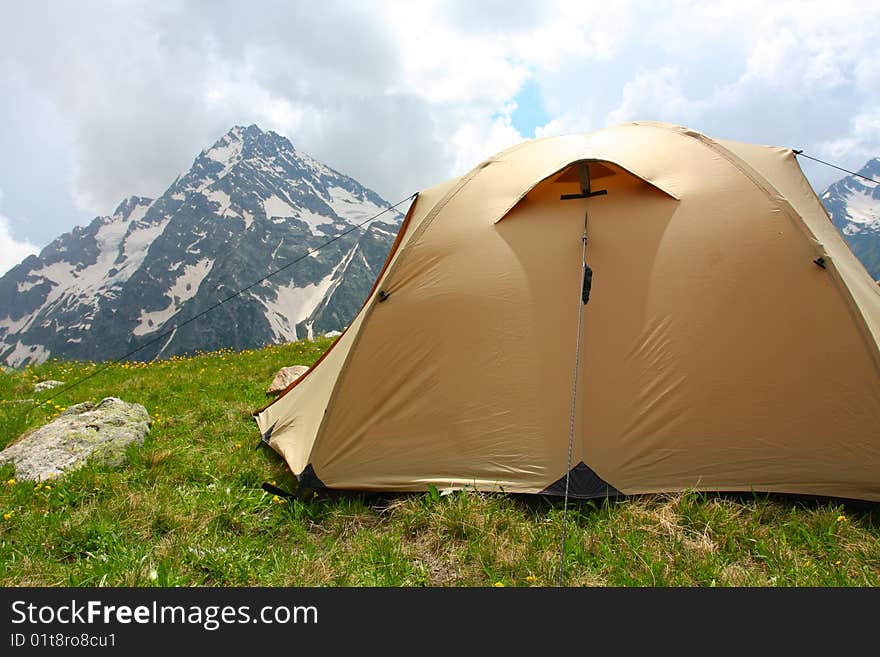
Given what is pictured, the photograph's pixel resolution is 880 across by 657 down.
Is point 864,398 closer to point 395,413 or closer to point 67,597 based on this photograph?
point 395,413

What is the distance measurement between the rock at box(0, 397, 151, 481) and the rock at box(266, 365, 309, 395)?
218 centimetres

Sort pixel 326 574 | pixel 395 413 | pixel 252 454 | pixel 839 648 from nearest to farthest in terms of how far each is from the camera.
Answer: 1. pixel 839 648
2. pixel 326 574
3. pixel 395 413
4. pixel 252 454

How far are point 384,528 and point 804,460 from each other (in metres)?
3.73

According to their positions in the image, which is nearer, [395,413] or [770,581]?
[770,581]

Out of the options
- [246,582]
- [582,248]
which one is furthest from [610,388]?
[246,582]

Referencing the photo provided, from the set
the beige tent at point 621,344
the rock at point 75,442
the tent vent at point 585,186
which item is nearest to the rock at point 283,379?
the rock at point 75,442

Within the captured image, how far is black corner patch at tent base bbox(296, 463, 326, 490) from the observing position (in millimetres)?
4496

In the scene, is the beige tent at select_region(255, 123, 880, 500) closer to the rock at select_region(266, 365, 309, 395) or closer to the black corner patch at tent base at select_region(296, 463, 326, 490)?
the black corner patch at tent base at select_region(296, 463, 326, 490)

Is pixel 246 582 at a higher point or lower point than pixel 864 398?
lower

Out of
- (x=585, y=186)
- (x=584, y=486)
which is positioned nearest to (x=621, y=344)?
(x=584, y=486)

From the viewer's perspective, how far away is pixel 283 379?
8508 millimetres

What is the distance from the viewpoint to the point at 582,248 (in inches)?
180

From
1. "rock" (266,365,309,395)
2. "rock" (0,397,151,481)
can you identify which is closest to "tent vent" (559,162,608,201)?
"rock" (266,365,309,395)

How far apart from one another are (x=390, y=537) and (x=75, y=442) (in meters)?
4.08
